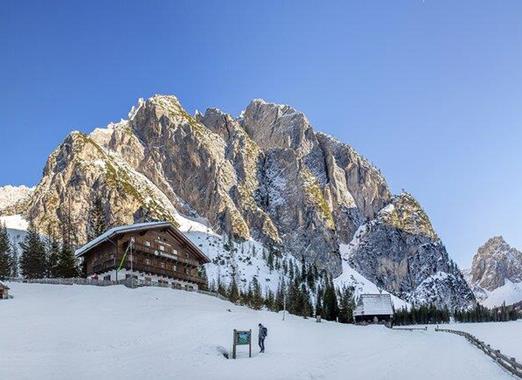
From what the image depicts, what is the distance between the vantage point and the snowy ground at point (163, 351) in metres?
21.6

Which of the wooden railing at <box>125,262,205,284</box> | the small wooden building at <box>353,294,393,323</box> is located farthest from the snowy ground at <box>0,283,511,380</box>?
the small wooden building at <box>353,294,393,323</box>

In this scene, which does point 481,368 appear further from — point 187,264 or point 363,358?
point 187,264

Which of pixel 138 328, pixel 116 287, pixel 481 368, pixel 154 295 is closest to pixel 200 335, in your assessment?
pixel 138 328

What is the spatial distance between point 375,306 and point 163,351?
110166mm

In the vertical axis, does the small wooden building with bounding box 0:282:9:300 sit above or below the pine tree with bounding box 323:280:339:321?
above

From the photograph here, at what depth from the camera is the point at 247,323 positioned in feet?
136

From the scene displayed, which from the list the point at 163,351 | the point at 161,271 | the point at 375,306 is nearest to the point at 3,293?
the point at 163,351

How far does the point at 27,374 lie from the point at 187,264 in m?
63.1

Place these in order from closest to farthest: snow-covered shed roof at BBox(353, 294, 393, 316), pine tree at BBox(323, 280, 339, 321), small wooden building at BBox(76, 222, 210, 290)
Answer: small wooden building at BBox(76, 222, 210, 290)
snow-covered shed roof at BBox(353, 294, 393, 316)
pine tree at BBox(323, 280, 339, 321)

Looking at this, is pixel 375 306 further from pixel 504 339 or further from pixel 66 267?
pixel 66 267

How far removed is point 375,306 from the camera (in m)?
129

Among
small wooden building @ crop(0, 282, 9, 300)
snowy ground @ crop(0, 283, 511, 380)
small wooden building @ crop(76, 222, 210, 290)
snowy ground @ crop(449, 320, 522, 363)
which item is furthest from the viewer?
small wooden building @ crop(76, 222, 210, 290)

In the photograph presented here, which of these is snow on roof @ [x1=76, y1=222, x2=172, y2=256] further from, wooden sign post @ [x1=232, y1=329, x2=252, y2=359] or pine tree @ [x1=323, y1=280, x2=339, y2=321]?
pine tree @ [x1=323, y1=280, x2=339, y2=321]

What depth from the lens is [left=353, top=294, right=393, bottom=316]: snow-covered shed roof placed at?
128 metres
